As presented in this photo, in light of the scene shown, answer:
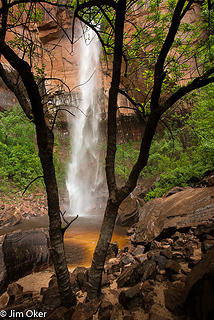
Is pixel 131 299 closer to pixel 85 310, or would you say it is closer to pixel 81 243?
pixel 85 310

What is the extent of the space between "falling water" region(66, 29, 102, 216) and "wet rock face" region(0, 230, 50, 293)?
11670 mm

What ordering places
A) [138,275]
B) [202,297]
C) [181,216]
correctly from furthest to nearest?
1. [181,216]
2. [138,275]
3. [202,297]

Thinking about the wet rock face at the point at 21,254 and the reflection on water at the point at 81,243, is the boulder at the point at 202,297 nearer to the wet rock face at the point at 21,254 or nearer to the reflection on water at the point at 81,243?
the wet rock face at the point at 21,254

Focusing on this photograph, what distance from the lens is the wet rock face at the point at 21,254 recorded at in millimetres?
3363

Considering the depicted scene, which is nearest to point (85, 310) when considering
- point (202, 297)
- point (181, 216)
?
point (202, 297)

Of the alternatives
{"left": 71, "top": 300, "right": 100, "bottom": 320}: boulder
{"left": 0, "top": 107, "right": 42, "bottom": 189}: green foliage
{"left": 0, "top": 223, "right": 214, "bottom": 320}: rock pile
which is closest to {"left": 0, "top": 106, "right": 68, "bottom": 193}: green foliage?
{"left": 0, "top": 107, "right": 42, "bottom": 189}: green foliage

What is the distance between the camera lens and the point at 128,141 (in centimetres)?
1984

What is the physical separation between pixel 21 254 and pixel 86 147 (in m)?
17.3

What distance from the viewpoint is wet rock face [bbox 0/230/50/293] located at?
11.0ft

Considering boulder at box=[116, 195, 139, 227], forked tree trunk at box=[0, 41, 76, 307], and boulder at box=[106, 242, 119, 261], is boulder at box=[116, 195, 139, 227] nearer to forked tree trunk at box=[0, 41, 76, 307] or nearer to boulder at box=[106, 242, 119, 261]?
boulder at box=[106, 242, 119, 261]

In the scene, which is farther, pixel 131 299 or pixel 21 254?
pixel 21 254

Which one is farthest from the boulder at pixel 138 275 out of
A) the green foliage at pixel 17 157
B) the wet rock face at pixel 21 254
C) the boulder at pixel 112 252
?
the green foliage at pixel 17 157

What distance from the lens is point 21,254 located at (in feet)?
12.4

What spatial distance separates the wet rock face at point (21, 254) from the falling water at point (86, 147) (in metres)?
11.7
